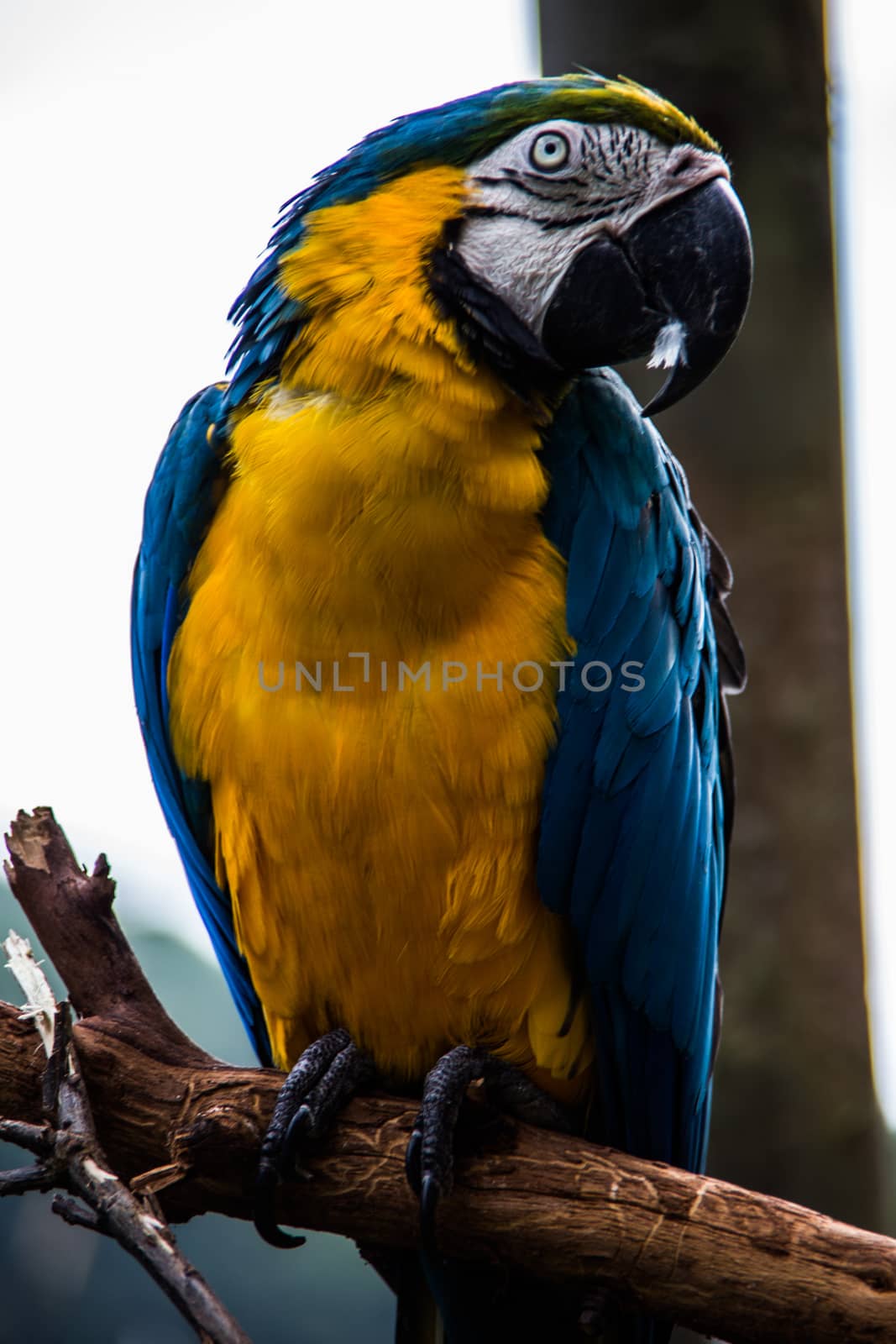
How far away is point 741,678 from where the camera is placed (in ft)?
8.13

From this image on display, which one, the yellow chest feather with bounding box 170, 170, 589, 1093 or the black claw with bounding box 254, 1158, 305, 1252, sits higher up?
the yellow chest feather with bounding box 170, 170, 589, 1093

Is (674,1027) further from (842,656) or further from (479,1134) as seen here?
(842,656)

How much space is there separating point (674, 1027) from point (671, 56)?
2.28 metres

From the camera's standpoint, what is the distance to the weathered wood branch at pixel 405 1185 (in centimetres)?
149

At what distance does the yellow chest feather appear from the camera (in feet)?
5.80

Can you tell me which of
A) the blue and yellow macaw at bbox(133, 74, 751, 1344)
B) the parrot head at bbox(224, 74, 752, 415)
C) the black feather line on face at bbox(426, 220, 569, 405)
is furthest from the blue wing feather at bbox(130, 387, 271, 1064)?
the black feather line on face at bbox(426, 220, 569, 405)

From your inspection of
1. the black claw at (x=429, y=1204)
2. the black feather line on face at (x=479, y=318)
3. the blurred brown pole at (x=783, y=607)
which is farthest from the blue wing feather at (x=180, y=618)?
the blurred brown pole at (x=783, y=607)

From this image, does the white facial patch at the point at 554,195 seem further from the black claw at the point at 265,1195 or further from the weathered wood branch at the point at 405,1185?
the black claw at the point at 265,1195

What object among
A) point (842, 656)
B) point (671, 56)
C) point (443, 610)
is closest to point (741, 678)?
point (842, 656)

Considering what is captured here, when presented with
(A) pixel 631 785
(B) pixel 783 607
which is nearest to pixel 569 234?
(A) pixel 631 785

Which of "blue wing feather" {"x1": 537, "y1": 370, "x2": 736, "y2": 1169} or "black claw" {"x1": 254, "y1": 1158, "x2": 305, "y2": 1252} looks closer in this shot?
"black claw" {"x1": 254, "y1": 1158, "x2": 305, "y2": 1252}

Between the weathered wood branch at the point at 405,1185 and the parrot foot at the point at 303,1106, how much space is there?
0.03m

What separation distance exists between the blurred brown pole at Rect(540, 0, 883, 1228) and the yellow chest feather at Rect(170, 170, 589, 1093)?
3.29 ft

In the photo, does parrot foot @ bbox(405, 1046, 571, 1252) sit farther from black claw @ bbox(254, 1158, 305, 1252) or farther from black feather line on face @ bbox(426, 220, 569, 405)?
black feather line on face @ bbox(426, 220, 569, 405)
